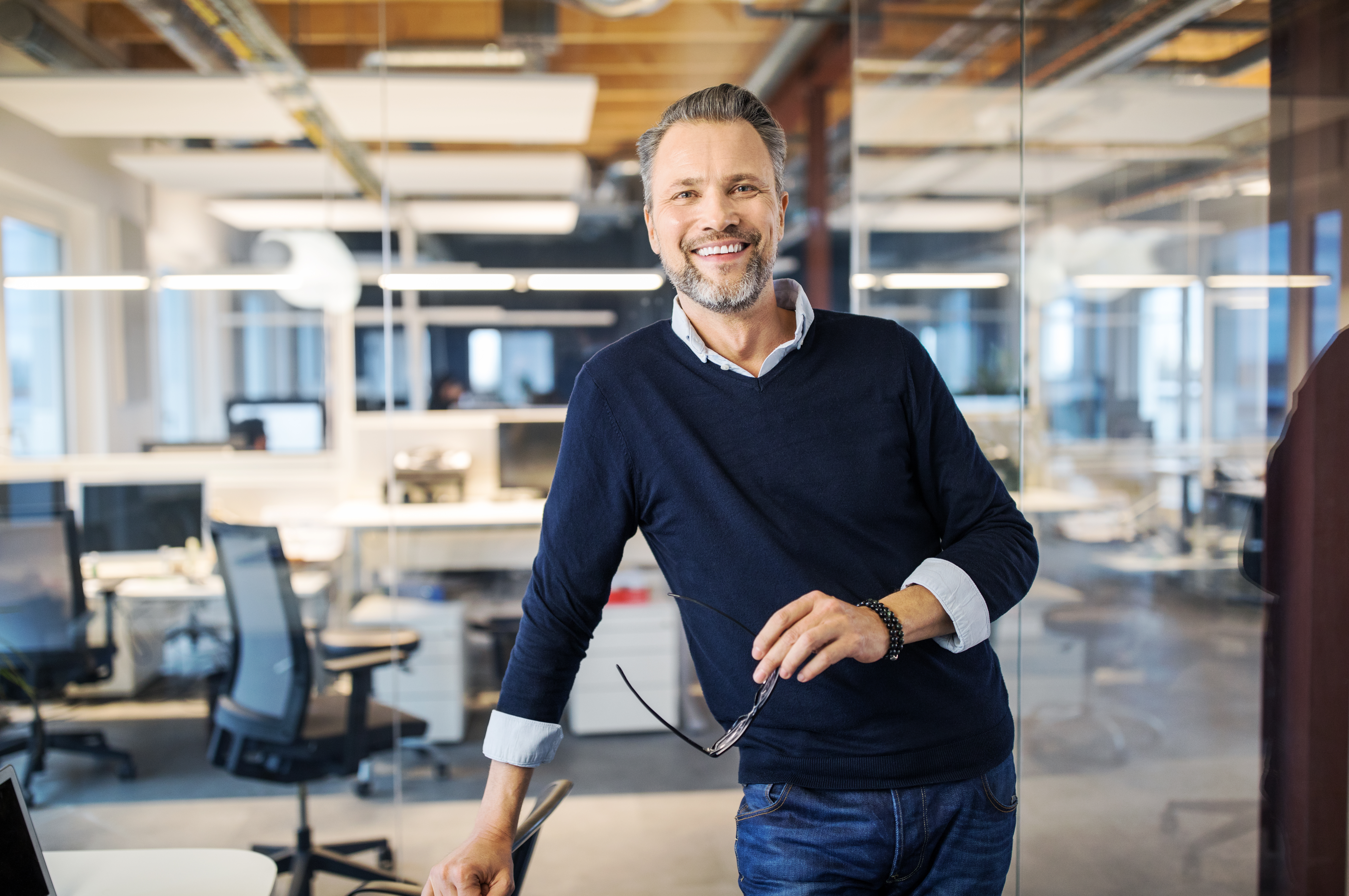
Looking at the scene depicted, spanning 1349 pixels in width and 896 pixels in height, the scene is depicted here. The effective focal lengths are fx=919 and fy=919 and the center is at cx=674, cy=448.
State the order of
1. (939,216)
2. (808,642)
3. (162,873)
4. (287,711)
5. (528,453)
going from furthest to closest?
(939,216)
(528,453)
(287,711)
(162,873)
(808,642)

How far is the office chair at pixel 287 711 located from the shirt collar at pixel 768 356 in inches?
75.9

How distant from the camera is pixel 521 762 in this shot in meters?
1.19

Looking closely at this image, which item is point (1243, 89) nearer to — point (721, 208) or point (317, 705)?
point (721, 208)

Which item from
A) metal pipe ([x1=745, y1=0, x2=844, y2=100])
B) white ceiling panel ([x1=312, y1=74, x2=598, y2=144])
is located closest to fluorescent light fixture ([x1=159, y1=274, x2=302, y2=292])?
white ceiling panel ([x1=312, y1=74, x2=598, y2=144])

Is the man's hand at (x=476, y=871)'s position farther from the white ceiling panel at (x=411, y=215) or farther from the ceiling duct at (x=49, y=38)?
the ceiling duct at (x=49, y=38)

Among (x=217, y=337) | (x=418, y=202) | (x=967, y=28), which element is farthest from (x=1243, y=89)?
(x=217, y=337)

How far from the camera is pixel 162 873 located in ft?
4.77

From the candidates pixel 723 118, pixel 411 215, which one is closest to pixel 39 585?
pixel 411 215

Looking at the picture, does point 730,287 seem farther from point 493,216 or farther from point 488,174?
point 488,174

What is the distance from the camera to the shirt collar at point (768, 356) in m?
1.29

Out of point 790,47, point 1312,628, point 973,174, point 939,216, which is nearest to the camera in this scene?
point 1312,628

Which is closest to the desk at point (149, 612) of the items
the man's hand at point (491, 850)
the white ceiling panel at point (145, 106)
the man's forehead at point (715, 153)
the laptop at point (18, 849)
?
the white ceiling panel at point (145, 106)

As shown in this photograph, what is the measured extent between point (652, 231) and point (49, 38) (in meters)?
2.97

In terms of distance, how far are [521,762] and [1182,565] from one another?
7.15 ft
